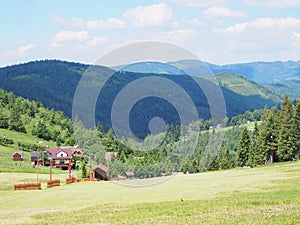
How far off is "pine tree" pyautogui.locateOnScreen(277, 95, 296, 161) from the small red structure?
1315 inches

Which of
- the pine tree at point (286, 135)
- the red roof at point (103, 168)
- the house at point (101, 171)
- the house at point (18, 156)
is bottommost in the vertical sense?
the house at point (18, 156)

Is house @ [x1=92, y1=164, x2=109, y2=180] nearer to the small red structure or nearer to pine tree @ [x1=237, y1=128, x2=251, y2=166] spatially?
the small red structure

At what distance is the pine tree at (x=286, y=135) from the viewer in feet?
285

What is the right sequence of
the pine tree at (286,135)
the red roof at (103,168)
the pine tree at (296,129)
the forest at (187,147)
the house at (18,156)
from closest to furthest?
1. the forest at (187,147)
2. the red roof at (103,168)
3. the pine tree at (286,135)
4. the pine tree at (296,129)
5. the house at (18,156)

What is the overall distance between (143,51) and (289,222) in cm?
Result: 1998

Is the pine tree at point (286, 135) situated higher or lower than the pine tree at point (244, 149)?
higher

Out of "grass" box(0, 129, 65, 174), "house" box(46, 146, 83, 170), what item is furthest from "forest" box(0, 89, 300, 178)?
"house" box(46, 146, 83, 170)

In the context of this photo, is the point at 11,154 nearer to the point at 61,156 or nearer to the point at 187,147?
the point at 61,156

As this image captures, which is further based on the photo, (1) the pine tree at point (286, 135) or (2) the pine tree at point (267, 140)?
(2) the pine tree at point (267, 140)

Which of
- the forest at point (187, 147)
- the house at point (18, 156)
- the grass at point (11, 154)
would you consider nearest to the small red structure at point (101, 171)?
the forest at point (187, 147)

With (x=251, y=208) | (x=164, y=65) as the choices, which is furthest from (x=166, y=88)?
(x=251, y=208)

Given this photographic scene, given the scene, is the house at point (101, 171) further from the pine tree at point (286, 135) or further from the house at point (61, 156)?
the house at point (61, 156)

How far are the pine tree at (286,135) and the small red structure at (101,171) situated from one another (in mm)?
33408

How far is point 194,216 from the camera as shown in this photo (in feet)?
68.0
